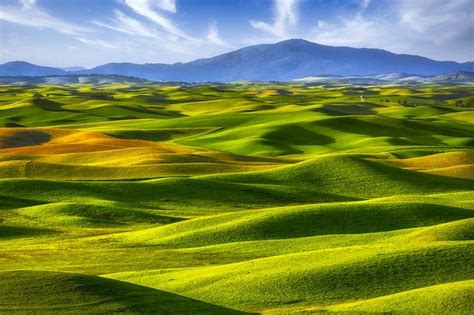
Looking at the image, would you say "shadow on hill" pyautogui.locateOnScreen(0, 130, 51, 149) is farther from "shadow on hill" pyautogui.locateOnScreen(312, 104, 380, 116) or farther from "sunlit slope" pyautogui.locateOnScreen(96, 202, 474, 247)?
"shadow on hill" pyautogui.locateOnScreen(312, 104, 380, 116)

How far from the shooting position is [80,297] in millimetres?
23844

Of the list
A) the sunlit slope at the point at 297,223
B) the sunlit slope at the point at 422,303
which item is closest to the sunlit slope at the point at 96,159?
the sunlit slope at the point at 297,223

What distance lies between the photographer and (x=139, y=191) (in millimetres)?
59875

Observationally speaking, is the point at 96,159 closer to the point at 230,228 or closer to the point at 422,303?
the point at 230,228

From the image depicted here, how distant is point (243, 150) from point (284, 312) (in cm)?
7538

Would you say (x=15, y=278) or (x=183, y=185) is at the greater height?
(x=15, y=278)

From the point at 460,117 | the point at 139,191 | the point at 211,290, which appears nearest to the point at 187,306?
the point at 211,290

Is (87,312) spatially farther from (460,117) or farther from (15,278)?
(460,117)

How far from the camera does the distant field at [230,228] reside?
83.1ft

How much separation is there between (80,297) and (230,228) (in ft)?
67.0

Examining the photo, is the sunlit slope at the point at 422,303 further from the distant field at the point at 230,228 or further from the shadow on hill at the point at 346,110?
the shadow on hill at the point at 346,110

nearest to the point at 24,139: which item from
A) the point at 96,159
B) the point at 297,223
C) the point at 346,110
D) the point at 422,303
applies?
the point at 96,159

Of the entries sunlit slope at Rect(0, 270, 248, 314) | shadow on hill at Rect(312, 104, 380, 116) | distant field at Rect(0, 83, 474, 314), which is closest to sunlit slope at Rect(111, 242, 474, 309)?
distant field at Rect(0, 83, 474, 314)

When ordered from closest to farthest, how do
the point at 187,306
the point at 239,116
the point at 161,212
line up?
1. the point at 187,306
2. the point at 161,212
3. the point at 239,116
